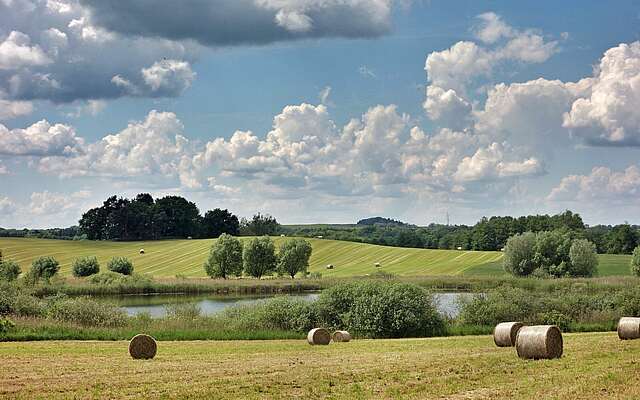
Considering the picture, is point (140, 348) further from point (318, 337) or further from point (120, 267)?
point (120, 267)

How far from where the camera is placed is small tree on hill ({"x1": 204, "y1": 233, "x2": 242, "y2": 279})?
359ft

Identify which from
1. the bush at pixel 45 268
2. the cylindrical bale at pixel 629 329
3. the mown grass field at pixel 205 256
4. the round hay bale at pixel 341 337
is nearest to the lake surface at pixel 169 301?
the bush at pixel 45 268

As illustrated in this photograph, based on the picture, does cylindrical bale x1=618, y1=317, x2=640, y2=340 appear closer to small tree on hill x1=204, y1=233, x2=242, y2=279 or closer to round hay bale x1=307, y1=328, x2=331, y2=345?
round hay bale x1=307, y1=328, x2=331, y2=345

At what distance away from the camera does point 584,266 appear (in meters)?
91.2

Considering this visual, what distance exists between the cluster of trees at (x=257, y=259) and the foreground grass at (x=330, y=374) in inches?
3243

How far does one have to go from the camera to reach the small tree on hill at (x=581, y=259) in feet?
299

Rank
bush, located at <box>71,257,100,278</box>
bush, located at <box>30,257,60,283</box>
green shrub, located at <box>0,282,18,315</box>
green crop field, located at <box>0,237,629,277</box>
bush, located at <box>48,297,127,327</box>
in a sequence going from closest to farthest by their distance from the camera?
bush, located at <box>48,297,127,327</box>, green shrub, located at <box>0,282,18,315</box>, bush, located at <box>30,257,60,283</box>, bush, located at <box>71,257,100,278</box>, green crop field, located at <box>0,237,629,277</box>

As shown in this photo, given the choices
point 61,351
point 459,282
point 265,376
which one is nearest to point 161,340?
point 61,351

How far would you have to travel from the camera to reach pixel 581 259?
90.9 metres

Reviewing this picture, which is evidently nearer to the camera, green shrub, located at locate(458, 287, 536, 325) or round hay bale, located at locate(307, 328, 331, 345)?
round hay bale, located at locate(307, 328, 331, 345)

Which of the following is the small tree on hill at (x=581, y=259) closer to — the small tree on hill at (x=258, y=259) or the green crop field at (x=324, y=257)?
the green crop field at (x=324, y=257)

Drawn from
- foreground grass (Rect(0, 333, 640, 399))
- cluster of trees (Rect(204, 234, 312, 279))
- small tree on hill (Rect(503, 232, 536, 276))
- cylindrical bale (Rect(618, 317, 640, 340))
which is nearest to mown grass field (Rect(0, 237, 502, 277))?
cluster of trees (Rect(204, 234, 312, 279))

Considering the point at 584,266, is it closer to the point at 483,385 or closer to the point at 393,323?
the point at 393,323

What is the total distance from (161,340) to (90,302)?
9358 mm
